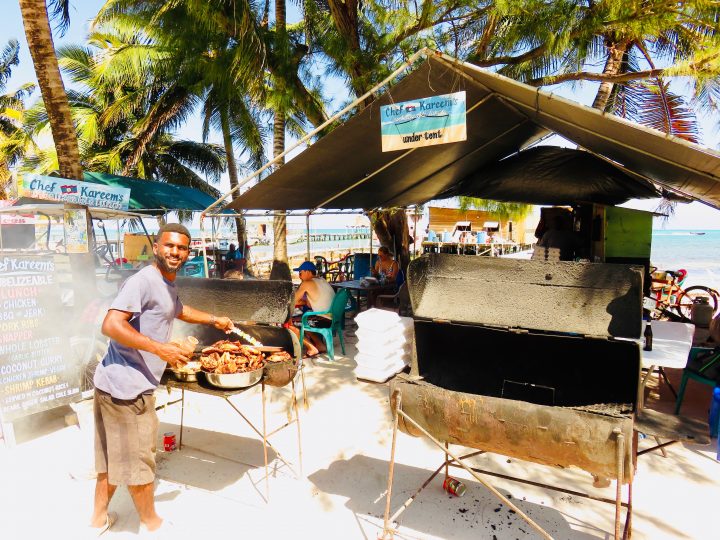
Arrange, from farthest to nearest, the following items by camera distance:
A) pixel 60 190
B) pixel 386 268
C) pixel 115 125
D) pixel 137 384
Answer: pixel 115 125 < pixel 386 268 < pixel 60 190 < pixel 137 384

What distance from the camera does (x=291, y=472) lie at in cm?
370

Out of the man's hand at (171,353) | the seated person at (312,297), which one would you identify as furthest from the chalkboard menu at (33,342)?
the seated person at (312,297)

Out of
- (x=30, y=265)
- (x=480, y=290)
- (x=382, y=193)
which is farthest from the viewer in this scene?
(x=382, y=193)

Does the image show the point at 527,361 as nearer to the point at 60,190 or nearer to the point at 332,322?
the point at 332,322

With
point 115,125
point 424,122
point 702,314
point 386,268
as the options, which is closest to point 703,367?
point 702,314

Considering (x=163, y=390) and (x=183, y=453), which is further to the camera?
(x=163, y=390)

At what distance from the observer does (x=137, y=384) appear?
278 cm

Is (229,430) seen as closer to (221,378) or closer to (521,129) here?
(221,378)

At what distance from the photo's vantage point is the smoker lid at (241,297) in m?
4.07

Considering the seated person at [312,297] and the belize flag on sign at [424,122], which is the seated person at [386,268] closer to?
the seated person at [312,297]

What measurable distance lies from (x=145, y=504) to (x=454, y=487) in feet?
6.97

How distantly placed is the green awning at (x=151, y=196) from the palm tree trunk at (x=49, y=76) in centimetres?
674

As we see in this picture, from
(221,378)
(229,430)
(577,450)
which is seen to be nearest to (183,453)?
(229,430)

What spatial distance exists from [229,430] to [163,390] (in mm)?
1601
